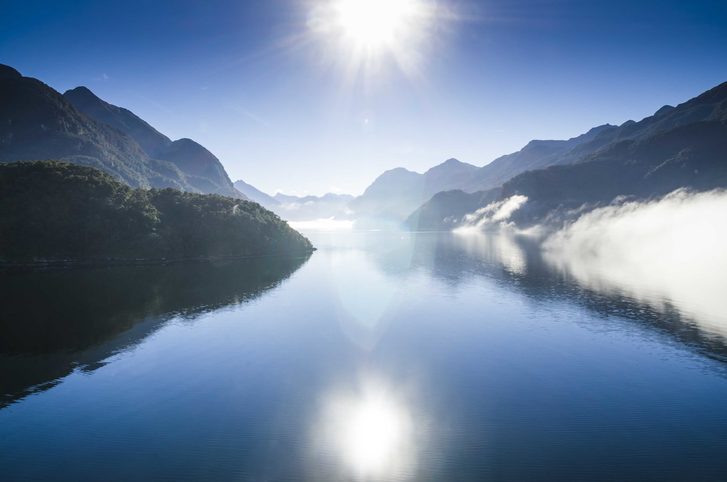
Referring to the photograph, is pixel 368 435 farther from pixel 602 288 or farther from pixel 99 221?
pixel 99 221

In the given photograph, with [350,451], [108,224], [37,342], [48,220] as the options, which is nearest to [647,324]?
[350,451]

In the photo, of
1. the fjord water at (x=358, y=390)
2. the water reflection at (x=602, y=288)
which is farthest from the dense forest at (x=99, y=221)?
the water reflection at (x=602, y=288)

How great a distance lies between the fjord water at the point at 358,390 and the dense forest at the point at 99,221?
56397 mm

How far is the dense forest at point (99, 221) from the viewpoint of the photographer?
123000 millimetres

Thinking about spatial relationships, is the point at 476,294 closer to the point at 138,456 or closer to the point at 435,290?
the point at 435,290

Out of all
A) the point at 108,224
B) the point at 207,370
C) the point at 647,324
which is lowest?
the point at 207,370

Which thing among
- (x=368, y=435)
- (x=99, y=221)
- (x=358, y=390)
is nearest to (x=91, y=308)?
(x=358, y=390)

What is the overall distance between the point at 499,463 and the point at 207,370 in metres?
37.2

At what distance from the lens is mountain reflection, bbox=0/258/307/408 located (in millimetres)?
44812

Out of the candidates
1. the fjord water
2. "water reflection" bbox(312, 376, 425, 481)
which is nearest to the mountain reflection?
the fjord water

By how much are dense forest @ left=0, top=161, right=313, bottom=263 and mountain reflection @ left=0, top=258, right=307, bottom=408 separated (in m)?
17.9

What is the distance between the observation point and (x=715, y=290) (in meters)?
90.9

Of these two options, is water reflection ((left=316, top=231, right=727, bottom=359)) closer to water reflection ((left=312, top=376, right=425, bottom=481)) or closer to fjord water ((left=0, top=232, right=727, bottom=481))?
fjord water ((left=0, top=232, right=727, bottom=481))

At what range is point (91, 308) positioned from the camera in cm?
7138
